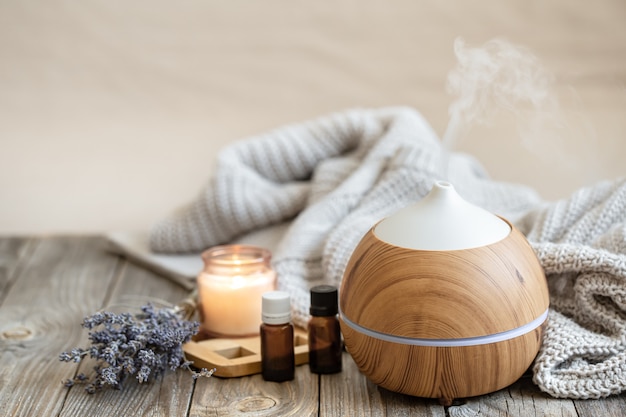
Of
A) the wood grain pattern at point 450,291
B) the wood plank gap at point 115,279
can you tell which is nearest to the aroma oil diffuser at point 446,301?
the wood grain pattern at point 450,291

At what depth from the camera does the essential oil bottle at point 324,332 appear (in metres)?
1.22

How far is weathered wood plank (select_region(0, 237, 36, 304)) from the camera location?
1.77 metres

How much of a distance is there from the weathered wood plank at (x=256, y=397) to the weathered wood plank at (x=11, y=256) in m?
0.63

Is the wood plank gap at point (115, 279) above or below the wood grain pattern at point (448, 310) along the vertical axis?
below

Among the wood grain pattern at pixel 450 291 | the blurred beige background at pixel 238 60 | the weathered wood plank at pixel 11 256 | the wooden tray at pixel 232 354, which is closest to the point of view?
the wood grain pattern at pixel 450 291

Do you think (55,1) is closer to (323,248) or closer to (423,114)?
(423,114)

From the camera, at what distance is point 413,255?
109cm

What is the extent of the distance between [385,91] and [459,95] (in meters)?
1.58

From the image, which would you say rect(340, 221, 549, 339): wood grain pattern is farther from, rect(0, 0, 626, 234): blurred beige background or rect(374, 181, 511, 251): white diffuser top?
rect(0, 0, 626, 234): blurred beige background

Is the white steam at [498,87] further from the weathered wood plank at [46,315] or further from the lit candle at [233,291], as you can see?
the weathered wood plank at [46,315]

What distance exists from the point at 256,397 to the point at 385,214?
0.45 meters

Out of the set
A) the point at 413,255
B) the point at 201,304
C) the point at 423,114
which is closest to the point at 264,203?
the point at 201,304

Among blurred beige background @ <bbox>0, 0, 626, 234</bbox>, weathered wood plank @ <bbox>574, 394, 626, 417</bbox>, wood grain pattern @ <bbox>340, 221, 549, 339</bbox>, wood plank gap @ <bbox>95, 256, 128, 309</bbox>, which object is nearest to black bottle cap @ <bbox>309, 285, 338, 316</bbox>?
wood grain pattern @ <bbox>340, 221, 549, 339</bbox>

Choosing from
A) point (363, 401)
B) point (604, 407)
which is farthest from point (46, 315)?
point (604, 407)
